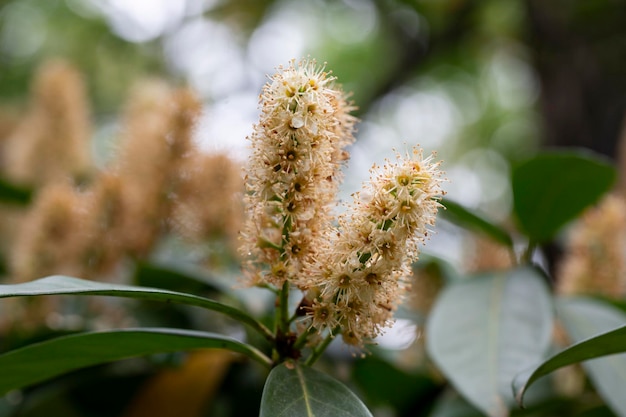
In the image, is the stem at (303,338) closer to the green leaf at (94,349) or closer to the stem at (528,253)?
the green leaf at (94,349)

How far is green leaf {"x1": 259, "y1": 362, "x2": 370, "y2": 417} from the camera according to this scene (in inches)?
29.3

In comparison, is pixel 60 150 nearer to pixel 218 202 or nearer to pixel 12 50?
pixel 218 202

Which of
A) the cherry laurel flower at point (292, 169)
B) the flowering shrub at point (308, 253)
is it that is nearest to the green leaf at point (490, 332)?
the flowering shrub at point (308, 253)

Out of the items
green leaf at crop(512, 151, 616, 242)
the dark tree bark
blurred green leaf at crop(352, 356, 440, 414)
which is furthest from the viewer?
the dark tree bark

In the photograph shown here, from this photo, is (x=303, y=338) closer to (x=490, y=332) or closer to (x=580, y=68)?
(x=490, y=332)

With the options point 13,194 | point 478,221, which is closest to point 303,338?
point 478,221

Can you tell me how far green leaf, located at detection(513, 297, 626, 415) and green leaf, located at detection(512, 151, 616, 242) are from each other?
20 cm

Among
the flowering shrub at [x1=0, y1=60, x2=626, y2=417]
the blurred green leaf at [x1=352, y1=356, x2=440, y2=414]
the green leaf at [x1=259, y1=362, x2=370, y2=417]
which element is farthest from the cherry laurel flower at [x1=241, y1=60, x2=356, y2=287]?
the blurred green leaf at [x1=352, y1=356, x2=440, y2=414]

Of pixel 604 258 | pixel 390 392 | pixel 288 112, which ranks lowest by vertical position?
pixel 390 392

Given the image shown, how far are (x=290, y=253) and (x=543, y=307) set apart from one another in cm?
57

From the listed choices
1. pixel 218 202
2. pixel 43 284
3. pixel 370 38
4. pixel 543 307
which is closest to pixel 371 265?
pixel 43 284

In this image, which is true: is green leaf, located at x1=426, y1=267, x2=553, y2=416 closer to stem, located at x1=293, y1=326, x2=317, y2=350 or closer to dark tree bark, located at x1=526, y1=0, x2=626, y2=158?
stem, located at x1=293, y1=326, x2=317, y2=350

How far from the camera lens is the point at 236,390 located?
1.37 meters

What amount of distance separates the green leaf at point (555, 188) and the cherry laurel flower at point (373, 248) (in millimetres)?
716
